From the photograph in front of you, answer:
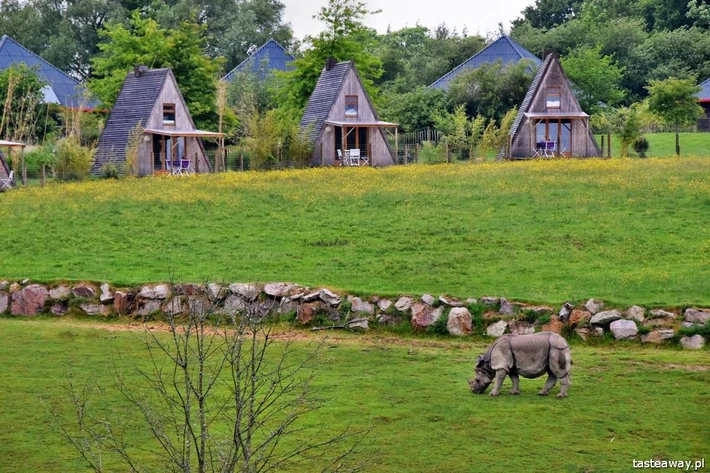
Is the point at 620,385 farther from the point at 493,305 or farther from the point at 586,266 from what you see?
the point at 586,266

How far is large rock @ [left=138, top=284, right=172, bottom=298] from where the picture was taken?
2595cm

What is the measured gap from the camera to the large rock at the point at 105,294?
26.4 m

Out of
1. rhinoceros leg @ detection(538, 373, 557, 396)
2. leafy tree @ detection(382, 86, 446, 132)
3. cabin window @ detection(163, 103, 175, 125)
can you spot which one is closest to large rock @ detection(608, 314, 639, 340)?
rhinoceros leg @ detection(538, 373, 557, 396)

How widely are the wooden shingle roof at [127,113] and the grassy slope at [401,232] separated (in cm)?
1253

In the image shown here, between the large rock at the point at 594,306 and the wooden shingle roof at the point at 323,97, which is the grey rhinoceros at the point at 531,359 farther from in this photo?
the wooden shingle roof at the point at 323,97

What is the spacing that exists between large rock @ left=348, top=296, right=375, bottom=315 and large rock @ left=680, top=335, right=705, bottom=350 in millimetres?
6253

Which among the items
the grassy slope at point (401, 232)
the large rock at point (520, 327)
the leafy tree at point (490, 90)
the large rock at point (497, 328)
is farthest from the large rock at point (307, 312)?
the leafy tree at point (490, 90)

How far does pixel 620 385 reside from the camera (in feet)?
60.5

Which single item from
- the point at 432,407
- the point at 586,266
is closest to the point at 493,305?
the point at 586,266

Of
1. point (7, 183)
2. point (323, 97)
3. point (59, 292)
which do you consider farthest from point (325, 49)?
point (59, 292)

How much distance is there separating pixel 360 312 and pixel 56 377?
23.5 ft

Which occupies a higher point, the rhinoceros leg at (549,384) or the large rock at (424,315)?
the large rock at (424,315)

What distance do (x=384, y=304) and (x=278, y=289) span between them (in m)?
2.42

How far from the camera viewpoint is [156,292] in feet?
85.4
